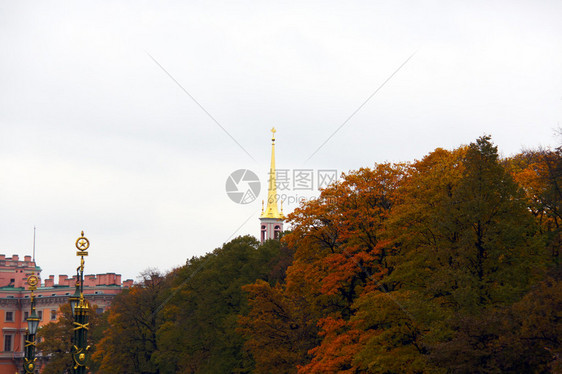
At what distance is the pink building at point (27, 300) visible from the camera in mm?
152500

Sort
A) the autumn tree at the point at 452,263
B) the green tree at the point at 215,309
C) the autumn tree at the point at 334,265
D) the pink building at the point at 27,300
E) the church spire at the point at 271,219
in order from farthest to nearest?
the church spire at the point at 271,219
the pink building at the point at 27,300
the green tree at the point at 215,309
the autumn tree at the point at 334,265
the autumn tree at the point at 452,263

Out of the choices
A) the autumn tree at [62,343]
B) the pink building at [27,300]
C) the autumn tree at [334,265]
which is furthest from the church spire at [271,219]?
the autumn tree at [334,265]

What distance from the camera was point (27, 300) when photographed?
15862 cm

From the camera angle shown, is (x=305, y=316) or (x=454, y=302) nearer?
(x=454, y=302)

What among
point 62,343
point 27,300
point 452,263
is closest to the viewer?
point 452,263

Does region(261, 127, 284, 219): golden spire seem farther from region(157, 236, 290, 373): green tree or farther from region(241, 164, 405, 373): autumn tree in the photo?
region(241, 164, 405, 373): autumn tree

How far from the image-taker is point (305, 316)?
201 feet

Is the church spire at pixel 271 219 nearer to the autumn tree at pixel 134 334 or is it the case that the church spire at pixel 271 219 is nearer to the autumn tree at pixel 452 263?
the autumn tree at pixel 134 334

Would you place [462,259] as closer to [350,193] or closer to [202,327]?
[350,193]

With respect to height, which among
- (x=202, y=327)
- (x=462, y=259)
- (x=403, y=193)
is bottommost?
(x=202, y=327)

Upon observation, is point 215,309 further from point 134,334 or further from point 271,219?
point 271,219

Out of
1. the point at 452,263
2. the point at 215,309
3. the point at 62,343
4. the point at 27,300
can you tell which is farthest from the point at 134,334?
the point at 27,300

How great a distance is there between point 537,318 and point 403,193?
68.5 feet

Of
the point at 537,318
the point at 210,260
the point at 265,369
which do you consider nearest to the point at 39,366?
the point at 210,260
